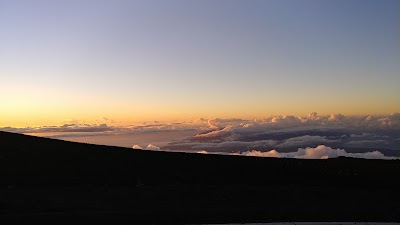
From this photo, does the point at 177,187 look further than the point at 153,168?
No

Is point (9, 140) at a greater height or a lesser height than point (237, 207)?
greater

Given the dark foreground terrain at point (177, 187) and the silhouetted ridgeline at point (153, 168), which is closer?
the dark foreground terrain at point (177, 187)

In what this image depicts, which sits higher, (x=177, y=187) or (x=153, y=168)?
(x=153, y=168)

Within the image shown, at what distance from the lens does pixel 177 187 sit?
85.9ft

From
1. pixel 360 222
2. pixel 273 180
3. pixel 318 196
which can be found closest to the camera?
pixel 360 222

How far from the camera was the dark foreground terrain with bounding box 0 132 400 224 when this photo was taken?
19016mm

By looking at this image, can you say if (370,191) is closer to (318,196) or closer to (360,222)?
(318,196)

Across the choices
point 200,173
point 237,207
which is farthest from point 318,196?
point 200,173

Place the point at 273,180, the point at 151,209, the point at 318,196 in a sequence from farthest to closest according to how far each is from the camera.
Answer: the point at 273,180 → the point at 318,196 → the point at 151,209

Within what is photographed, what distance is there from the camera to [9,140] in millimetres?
36094

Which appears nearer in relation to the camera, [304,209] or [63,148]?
[304,209]

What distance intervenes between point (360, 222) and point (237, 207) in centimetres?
632

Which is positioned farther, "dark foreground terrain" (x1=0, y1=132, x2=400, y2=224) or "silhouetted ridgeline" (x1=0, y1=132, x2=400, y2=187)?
"silhouetted ridgeline" (x1=0, y1=132, x2=400, y2=187)

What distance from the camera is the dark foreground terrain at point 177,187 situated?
62.4 feet
